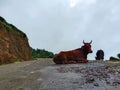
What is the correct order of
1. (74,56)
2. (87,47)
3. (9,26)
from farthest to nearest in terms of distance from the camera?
(9,26) → (87,47) → (74,56)

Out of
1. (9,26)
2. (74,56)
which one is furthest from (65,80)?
(9,26)

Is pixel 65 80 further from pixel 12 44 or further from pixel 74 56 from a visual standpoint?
pixel 12 44

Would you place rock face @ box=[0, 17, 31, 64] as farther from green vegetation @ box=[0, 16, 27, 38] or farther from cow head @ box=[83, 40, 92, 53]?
cow head @ box=[83, 40, 92, 53]

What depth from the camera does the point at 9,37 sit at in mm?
42250

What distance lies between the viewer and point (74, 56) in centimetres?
2778

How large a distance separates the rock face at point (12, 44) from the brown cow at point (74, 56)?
6.37m

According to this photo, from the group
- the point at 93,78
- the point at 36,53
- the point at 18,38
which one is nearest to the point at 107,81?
the point at 93,78

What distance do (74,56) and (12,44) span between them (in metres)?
15.7

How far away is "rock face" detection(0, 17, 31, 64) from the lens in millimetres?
34562

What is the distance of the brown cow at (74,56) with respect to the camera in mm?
27219

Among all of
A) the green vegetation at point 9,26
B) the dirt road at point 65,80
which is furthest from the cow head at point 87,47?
the green vegetation at point 9,26

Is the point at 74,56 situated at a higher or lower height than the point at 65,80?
higher

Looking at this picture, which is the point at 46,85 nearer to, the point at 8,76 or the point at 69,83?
the point at 69,83

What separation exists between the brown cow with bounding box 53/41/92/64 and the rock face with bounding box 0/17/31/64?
637cm
